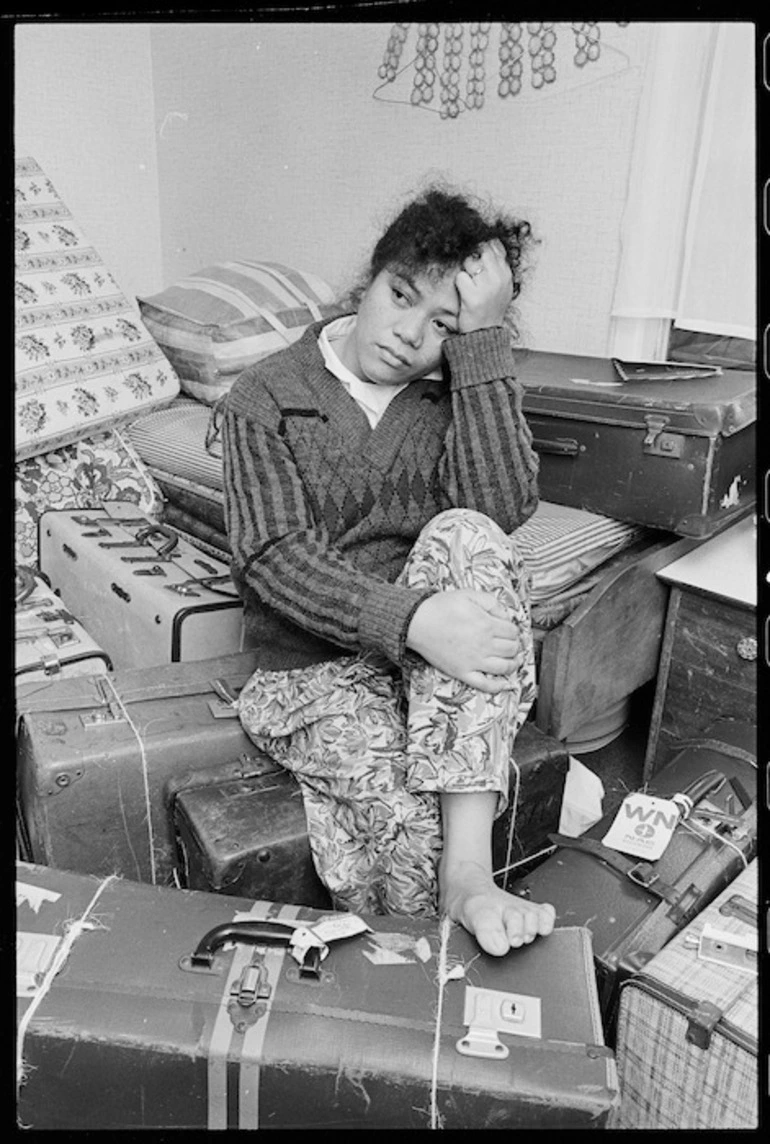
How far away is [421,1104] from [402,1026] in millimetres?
53

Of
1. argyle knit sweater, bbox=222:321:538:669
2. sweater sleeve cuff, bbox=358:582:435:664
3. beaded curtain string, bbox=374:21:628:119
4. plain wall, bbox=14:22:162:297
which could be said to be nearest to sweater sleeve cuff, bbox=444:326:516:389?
argyle knit sweater, bbox=222:321:538:669

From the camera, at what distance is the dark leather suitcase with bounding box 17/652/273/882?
0.99 meters

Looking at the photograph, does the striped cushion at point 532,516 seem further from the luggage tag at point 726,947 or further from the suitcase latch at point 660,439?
the luggage tag at point 726,947

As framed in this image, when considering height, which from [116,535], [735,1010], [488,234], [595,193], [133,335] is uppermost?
[595,193]

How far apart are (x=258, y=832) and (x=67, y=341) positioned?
1237 millimetres

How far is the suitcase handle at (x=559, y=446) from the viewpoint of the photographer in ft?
4.74

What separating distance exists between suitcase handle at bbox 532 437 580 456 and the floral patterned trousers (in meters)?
0.50

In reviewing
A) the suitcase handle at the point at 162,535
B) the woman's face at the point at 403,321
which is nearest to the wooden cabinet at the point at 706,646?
the woman's face at the point at 403,321

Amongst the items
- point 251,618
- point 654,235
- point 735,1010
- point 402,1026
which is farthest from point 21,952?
point 654,235

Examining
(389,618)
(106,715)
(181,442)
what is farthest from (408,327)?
(181,442)

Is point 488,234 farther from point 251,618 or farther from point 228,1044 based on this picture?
point 228,1044

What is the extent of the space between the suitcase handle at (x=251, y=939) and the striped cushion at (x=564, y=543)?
2.16ft

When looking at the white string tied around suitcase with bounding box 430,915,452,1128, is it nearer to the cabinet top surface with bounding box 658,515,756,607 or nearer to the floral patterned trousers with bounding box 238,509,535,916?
the floral patterned trousers with bounding box 238,509,535,916

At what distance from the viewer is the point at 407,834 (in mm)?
947
